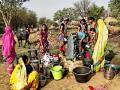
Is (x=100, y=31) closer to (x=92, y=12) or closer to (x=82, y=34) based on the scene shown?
(x=82, y=34)

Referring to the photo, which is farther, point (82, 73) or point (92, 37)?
point (92, 37)

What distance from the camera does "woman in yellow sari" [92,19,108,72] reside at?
30.9ft

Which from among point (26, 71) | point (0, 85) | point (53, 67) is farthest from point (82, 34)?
point (0, 85)

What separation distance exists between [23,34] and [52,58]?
1193 cm

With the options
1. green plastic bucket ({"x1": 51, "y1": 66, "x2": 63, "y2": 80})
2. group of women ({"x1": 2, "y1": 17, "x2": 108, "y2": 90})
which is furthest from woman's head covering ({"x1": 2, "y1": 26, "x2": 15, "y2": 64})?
green plastic bucket ({"x1": 51, "y1": 66, "x2": 63, "y2": 80})

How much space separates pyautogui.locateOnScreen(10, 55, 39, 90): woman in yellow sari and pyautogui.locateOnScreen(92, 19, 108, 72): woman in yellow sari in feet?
7.77

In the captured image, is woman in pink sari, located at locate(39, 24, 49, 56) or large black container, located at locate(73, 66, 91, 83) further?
→ woman in pink sari, located at locate(39, 24, 49, 56)

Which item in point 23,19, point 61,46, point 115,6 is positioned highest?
point 115,6

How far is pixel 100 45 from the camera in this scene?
943 cm

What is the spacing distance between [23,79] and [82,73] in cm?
214

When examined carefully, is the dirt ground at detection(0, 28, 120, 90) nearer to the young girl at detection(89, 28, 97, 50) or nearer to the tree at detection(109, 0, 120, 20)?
the young girl at detection(89, 28, 97, 50)

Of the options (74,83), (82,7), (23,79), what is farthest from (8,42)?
(82,7)

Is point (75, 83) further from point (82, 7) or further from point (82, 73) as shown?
point (82, 7)

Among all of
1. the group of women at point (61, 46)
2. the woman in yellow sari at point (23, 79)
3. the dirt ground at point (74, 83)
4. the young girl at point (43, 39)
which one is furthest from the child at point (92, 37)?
the woman in yellow sari at point (23, 79)
